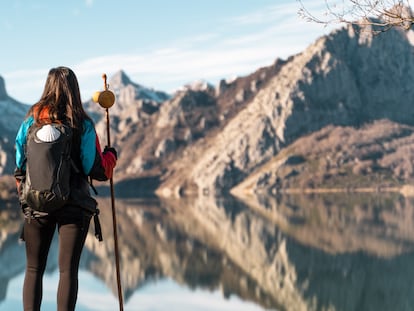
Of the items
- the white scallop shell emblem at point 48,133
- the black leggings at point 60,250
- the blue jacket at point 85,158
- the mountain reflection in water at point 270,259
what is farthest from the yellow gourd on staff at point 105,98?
the mountain reflection in water at point 270,259

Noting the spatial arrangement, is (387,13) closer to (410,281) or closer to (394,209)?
(410,281)

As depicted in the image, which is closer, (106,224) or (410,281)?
(410,281)

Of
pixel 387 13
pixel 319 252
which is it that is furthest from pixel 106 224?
pixel 387 13

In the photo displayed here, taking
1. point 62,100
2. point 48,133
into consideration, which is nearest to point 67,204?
point 48,133

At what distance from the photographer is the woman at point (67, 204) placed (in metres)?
7.54

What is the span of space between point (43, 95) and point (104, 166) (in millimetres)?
1122

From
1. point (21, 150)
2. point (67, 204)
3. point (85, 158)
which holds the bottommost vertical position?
point (67, 204)

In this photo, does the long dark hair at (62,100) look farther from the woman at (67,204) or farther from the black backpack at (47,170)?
the black backpack at (47,170)

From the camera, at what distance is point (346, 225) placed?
133 metres

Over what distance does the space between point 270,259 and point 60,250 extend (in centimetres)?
9738

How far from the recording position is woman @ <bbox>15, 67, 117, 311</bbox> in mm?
7535

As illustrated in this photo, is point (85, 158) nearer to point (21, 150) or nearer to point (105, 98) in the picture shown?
point (21, 150)

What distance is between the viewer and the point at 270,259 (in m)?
103

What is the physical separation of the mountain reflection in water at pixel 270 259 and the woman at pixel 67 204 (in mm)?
69598
